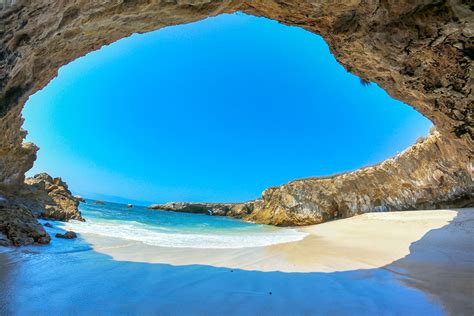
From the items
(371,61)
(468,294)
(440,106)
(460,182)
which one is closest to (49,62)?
(371,61)

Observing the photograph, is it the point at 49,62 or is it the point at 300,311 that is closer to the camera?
the point at 300,311

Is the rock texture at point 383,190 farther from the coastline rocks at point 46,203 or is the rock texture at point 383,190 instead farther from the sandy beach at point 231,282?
the coastline rocks at point 46,203

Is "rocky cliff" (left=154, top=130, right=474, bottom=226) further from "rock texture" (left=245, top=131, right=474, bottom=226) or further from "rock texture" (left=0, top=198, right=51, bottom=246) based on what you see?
"rock texture" (left=0, top=198, right=51, bottom=246)

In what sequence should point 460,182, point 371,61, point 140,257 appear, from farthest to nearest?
1. point 460,182
2. point 140,257
3. point 371,61

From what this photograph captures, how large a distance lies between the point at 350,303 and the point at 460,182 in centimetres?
2084

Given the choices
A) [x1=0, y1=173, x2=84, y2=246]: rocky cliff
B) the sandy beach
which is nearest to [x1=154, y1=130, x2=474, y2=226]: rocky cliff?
the sandy beach

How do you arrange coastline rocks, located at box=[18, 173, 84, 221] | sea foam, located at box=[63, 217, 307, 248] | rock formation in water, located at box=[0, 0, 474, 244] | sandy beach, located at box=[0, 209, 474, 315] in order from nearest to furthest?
sandy beach, located at box=[0, 209, 474, 315] < rock formation in water, located at box=[0, 0, 474, 244] < sea foam, located at box=[63, 217, 307, 248] < coastline rocks, located at box=[18, 173, 84, 221]

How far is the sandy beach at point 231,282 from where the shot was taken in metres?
3.85

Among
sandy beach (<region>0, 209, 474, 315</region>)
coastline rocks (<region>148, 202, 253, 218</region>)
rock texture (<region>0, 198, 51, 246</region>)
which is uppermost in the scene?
coastline rocks (<region>148, 202, 253, 218</region>)

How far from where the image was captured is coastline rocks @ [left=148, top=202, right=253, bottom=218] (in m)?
51.9

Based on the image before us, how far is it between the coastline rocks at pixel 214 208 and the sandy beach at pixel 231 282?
43427 millimetres

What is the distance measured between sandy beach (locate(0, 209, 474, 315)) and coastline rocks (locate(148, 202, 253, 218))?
43.4m

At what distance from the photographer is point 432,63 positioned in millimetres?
5449

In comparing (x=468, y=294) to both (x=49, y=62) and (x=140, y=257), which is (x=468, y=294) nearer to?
(x=140, y=257)
